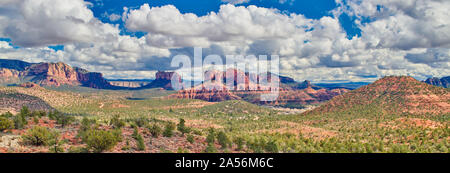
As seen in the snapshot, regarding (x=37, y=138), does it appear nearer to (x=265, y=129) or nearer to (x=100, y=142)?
(x=100, y=142)

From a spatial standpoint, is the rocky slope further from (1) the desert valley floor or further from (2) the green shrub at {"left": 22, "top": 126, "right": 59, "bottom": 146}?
(2) the green shrub at {"left": 22, "top": 126, "right": 59, "bottom": 146}

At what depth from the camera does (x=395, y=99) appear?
95.6 m

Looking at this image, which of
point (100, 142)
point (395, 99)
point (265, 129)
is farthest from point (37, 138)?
point (395, 99)

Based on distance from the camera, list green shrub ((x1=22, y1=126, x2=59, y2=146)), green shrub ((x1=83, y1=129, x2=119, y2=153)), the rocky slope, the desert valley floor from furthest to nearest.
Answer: the rocky slope
the desert valley floor
green shrub ((x1=22, y1=126, x2=59, y2=146))
green shrub ((x1=83, y1=129, x2=119, y2=153))

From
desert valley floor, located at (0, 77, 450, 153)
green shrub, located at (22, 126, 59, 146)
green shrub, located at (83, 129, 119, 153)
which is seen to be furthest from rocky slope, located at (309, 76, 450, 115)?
green shrub, located at (22, 126, 59, 146)

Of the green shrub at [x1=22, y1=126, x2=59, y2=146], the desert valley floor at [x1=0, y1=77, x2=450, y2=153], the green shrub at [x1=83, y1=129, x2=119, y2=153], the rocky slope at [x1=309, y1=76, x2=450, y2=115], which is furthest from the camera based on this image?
the rocky slope at [x1=309, y1=76, x2=450, y2=115]

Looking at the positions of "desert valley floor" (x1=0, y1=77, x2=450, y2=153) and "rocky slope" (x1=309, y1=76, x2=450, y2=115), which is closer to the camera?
"desert valley floor" (x1=0, y1=77, x2=450, y2=153)

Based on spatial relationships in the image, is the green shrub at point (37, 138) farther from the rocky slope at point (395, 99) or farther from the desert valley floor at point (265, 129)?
the rocky slope at point (395, 99)

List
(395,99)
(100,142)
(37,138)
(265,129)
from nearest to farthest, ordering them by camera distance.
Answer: (100,142) → (37,138) → (265,129) → (395,99)

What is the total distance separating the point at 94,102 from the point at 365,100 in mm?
135416

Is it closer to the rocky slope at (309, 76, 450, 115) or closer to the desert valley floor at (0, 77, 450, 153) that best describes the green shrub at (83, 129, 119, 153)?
the desert valley floor at (0, 77, 450, 153)

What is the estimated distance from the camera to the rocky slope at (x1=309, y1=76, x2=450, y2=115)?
8581cm
